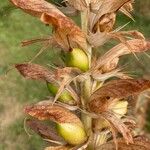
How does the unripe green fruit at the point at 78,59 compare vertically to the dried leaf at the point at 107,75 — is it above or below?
above

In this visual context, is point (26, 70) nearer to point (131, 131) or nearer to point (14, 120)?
point (131, 131)

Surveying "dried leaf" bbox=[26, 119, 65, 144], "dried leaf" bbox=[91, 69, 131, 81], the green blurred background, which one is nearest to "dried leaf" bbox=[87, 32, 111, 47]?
"dried leaf" bbox=[91, 69, 131, 81]

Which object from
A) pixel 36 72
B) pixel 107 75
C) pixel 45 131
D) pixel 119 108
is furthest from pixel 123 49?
pixel 45 131

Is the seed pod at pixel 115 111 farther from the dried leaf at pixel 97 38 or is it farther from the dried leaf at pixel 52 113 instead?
the dried leaf at pixel 97 38

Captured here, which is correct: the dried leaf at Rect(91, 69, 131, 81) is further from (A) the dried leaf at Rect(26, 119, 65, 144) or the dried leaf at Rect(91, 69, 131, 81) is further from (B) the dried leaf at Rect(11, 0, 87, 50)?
(A) the dried leaf at Rect(26, 119, 65, 144)

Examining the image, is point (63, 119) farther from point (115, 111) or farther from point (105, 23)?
point (105, 23)

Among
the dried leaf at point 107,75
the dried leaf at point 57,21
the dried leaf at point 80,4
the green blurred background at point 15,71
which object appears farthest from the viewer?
the green blurred background at point 15,71

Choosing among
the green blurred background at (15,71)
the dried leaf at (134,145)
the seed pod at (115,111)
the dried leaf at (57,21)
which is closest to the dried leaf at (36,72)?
the dried leaf at (57,21)
